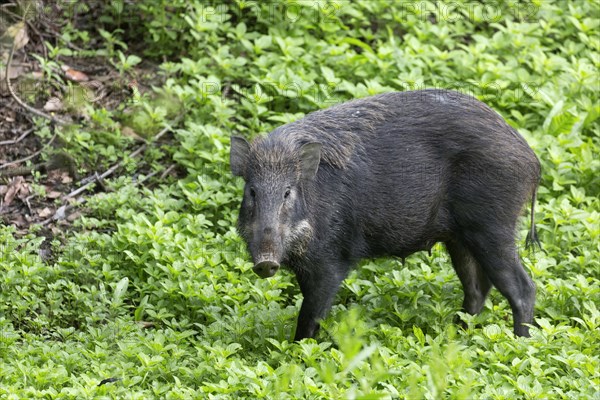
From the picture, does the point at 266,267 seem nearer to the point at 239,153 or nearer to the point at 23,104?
the point at 239,153

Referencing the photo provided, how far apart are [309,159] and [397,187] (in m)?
0.68

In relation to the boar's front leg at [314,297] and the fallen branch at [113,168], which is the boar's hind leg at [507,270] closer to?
the boar's front leg at [314,297]

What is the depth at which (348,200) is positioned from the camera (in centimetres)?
684

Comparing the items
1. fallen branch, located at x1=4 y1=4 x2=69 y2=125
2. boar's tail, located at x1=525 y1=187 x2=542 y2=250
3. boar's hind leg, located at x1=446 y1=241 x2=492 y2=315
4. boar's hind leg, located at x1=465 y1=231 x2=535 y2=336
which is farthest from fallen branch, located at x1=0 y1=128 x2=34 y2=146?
boar's tail, located at x1=525 y1=187 x2=542 y2=250

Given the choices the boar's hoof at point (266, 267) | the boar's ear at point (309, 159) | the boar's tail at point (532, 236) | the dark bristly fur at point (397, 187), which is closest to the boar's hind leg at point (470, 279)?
the dark bristly fur at point (397, 187)

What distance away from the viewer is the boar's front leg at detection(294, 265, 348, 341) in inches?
265

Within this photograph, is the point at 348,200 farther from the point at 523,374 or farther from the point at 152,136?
the point at 152,136

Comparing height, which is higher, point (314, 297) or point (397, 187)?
point (397, 187)

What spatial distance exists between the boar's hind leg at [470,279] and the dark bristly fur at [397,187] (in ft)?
0.61

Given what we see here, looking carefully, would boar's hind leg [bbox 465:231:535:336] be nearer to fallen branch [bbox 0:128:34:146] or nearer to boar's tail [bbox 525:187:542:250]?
boar's tail [bbox 525:187:542:250]

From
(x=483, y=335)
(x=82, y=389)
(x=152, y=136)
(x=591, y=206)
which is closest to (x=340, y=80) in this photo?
(x=152, y=136)

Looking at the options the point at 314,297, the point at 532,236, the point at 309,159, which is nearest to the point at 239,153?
the point at 309,159

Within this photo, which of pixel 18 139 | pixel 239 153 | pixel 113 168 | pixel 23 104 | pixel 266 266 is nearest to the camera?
pixel 266 266

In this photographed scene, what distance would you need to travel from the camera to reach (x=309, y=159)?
666 centimetres
